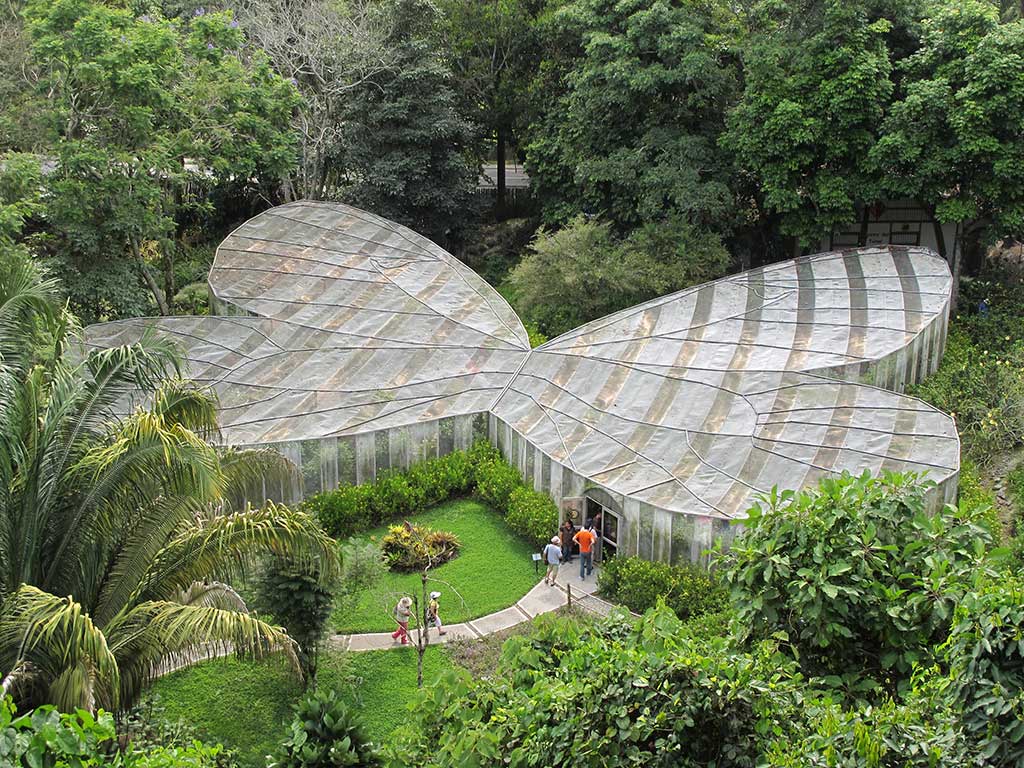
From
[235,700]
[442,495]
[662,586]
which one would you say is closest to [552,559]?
[662,586]

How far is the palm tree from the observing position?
1196cm

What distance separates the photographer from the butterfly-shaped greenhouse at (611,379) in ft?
65.5

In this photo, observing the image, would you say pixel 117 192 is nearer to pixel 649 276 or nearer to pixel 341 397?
pixel 341 397

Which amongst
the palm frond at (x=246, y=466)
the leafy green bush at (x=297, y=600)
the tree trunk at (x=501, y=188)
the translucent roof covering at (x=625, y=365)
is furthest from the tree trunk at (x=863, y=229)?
the palm frond at (x=246, y=466)

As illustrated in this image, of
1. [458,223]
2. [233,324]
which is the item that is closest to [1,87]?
[233,324]

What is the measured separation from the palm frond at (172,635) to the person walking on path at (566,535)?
30.1 ft

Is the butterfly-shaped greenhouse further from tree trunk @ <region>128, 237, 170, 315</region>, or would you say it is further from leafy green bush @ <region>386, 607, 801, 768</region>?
leafy green bush @ <region>386, 607, 801, 768</region>

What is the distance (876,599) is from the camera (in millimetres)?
10312

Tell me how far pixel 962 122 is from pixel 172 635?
2484 cm

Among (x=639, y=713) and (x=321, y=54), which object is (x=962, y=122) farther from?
(x=639, y=713)

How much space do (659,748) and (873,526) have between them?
3.56 metres

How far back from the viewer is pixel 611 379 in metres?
23.3

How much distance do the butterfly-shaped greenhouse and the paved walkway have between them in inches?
44.8

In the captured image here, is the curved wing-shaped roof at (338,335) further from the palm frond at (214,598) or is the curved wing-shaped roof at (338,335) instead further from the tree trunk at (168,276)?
the palm frond at (214,598)
